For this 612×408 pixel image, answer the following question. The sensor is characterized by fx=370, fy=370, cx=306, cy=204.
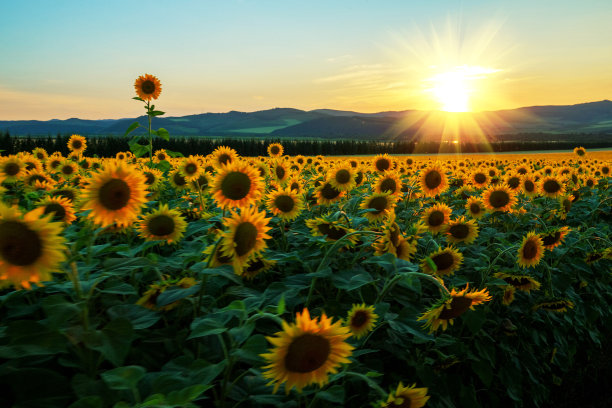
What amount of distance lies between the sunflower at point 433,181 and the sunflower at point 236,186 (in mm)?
3096

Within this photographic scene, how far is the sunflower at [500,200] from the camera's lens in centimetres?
488

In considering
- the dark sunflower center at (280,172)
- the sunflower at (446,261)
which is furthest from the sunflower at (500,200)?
the dark sunflower center at (280,172)

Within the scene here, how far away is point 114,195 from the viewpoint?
1755 millimetres

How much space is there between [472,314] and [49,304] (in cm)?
242

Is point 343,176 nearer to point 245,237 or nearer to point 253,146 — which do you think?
point 245,237

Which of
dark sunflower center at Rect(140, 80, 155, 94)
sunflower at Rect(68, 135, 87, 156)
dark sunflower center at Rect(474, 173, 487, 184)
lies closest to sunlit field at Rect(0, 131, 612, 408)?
dark sunflower center at Rect(474, 173, 487, 184)

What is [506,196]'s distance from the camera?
4867 mm

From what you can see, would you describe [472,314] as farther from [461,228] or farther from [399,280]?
[461,228]

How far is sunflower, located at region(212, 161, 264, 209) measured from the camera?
88.6 inches

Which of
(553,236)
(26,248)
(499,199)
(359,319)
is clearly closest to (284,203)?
(359,319)

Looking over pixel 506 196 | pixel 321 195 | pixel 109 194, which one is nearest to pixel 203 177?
pixel 321 195

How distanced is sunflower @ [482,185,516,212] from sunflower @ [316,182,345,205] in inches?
89.3

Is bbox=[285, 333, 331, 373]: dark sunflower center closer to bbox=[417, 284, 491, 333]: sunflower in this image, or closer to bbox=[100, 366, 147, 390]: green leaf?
bbox=[100, 366, 147, 390]: green leaf

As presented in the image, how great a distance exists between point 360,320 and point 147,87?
234 inches
